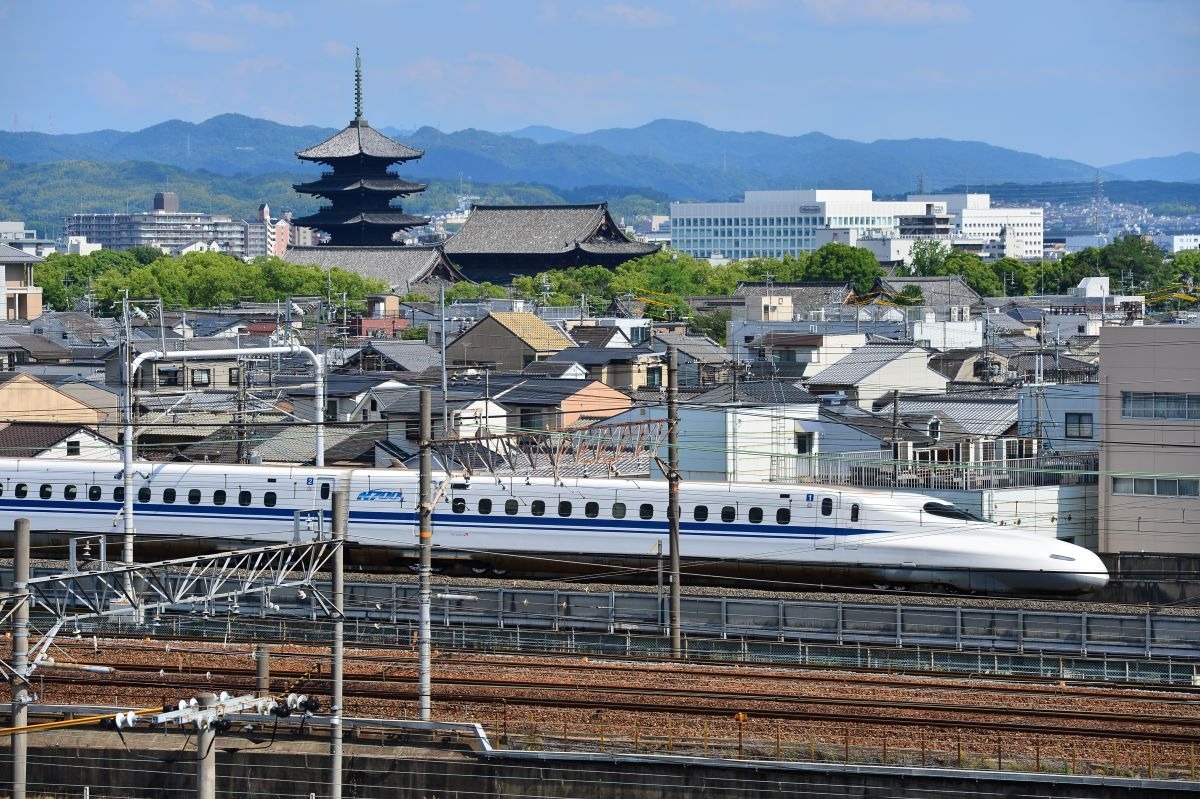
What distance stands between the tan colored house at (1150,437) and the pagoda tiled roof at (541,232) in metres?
72.7

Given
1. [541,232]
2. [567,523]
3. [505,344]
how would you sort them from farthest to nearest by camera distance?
[541,232] → [505,344] → [567,523]

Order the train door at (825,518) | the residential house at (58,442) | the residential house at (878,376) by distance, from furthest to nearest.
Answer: the residential house at (878,376), the residential house at (58,442), the train door at (825,518)

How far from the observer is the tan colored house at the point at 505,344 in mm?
55094

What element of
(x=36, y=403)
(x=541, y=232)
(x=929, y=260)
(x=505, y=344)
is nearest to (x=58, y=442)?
(x=36, y=403)

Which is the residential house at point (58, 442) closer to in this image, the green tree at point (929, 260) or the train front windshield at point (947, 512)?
the train front windshield at point (947, 512)

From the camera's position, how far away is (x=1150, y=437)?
95.4 ft

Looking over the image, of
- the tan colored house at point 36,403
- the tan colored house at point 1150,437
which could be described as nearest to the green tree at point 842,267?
the tan colored house at point 36,403

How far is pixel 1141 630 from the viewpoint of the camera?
21.0 metres

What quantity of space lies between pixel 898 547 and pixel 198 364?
29918mm

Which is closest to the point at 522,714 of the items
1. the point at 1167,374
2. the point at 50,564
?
the point at 50,564

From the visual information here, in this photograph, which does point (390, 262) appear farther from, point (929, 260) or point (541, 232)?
point (929, 260)

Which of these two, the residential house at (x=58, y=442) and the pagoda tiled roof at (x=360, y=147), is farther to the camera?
the pagoda tiled roof at (x=360, y=147)

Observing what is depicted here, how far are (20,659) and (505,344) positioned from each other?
41824mm

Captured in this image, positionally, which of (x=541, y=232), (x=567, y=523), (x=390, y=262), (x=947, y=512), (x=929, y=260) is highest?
(x=541, y=232)
